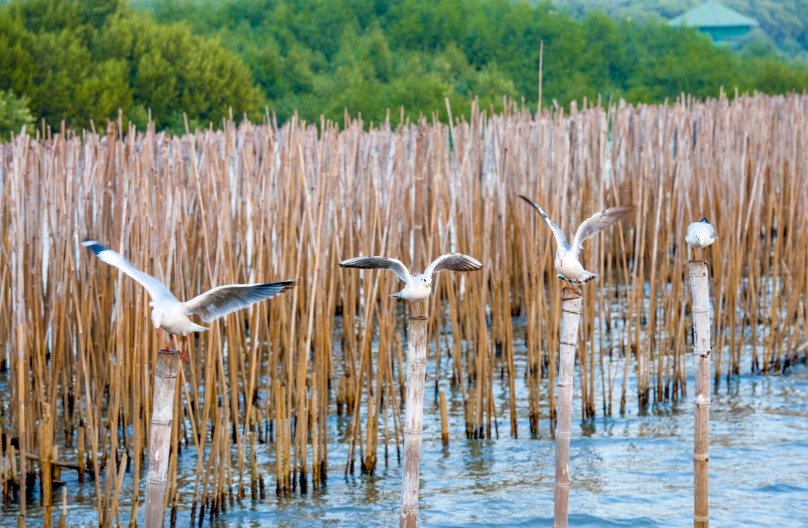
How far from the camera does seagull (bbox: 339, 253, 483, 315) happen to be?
3506 millimetres

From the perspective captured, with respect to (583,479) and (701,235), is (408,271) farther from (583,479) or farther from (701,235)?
(583,479)

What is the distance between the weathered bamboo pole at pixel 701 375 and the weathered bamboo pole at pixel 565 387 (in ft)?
1.60

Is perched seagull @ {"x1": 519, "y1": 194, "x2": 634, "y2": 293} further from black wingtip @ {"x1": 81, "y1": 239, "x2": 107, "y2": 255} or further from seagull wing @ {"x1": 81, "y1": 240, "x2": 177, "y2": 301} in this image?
black wingtip @ {"x1": 81, "y1": 239, "x2": 107, "y2": 255}

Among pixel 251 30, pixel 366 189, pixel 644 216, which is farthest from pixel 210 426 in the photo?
pixel 251 30

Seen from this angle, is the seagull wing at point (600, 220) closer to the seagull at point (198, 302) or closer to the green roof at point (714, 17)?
the seagull at point (198, 302)

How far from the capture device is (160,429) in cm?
354

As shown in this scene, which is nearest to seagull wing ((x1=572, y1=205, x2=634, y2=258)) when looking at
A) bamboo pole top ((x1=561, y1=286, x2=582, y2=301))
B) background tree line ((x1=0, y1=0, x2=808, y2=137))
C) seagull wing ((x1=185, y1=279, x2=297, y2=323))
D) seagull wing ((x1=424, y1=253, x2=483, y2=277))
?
bamboo pole top ((x1=561, y1=286, x2=582, y2=301))

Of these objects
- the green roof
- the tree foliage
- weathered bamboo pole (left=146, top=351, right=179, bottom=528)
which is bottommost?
weathered bamboo pole (left=146, top=351, right=179, bottom=528)

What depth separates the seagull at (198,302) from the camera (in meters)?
3.51

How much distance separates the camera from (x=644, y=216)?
693 cm

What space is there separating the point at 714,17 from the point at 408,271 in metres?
47.0

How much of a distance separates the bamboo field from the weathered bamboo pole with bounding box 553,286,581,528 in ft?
3.62

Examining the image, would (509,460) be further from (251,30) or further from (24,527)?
(251,30)

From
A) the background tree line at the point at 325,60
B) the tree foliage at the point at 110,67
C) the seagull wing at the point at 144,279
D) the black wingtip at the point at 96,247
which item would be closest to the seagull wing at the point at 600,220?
the seagull wing at the point at 144,279
